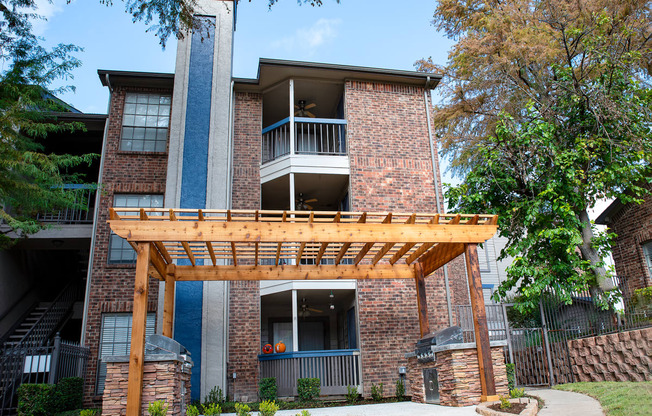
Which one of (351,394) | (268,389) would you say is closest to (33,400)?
(268,389)

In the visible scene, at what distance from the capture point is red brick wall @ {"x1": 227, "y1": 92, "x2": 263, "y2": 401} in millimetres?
11367

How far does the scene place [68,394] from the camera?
1012 centimetres

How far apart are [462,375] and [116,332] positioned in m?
8.11

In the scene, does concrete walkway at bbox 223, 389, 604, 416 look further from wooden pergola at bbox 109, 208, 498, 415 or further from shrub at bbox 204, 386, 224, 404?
shrub at bbox 204, 386, 224, 404

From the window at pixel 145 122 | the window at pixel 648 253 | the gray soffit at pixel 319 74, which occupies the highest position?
the gray soffit at pixel 319 74

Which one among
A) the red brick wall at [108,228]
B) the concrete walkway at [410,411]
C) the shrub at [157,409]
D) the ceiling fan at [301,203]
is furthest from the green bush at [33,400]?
the ceiling fan at [301,203]

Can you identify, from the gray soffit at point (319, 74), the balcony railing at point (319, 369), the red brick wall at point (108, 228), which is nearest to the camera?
the balcony railing at point (319, 369)

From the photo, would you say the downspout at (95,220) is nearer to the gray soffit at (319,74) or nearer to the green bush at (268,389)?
the gray soffit at (319,74)

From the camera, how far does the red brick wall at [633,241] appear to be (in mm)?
13727

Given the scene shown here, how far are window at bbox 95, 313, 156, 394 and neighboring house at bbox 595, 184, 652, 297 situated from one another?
13.0 metres

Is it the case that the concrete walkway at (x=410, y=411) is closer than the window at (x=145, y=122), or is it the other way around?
the concrete walkway at (x=410, y=411)

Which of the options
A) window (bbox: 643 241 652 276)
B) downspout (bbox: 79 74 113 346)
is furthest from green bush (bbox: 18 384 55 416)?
window (bbox: 643 241 652 276)

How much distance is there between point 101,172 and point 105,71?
2721 millimetres

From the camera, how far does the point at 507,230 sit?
1266cm
